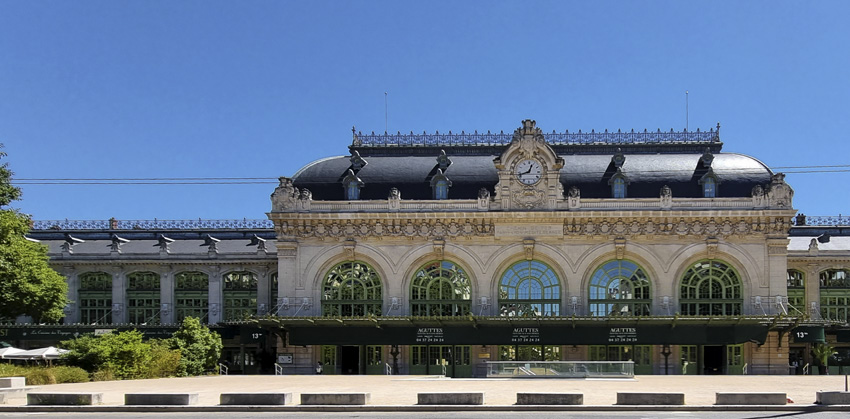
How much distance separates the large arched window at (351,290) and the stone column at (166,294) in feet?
46.8

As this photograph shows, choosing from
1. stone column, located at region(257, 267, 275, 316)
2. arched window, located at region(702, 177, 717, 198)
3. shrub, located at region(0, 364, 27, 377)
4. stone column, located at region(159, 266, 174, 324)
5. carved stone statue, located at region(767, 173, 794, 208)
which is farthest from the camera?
stone column, located at region(159, 266, 174, 324)

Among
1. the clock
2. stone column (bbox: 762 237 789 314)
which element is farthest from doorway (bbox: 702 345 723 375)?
the clock

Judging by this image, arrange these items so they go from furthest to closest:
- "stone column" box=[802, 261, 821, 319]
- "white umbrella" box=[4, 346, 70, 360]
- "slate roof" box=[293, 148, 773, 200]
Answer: "stone column" box=[802, 261, 821, 319] < "slate roof" box=[293, 148, 773, 200] < "white umbrella" box=[4, 346, 70, 360]

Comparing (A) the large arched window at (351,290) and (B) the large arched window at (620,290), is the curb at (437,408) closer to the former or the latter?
(B) the large arched window at (620,290)

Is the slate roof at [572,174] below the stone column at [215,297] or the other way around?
the other way around

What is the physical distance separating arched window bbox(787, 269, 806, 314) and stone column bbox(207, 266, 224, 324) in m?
40.1

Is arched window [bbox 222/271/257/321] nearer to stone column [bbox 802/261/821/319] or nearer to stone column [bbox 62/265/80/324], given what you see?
stone column [bbox 62/265/80/324]

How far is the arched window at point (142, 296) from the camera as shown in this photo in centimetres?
6938

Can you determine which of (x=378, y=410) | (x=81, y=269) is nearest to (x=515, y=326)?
(x=378, y=410)

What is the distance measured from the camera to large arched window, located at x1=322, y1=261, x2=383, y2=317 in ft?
201

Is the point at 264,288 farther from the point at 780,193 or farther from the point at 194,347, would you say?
the point at 780,193

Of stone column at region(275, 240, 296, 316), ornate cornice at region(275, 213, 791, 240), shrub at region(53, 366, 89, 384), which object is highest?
ornate cornice at region(275, 213, 791, 240)

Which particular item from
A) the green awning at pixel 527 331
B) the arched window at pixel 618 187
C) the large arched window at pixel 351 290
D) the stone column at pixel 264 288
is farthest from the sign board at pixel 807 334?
the stone column at pixel 264 288

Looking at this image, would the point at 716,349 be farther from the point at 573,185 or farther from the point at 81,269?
the point at 81,269
